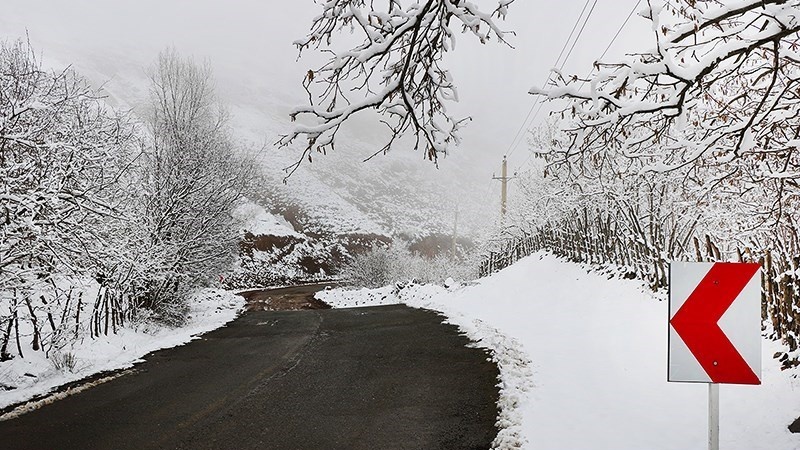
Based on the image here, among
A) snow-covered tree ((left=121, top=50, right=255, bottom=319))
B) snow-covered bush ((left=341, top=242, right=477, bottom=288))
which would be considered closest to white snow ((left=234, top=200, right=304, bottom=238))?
snow-covered bush ((left=341, top=242, right=477, bottom=288))

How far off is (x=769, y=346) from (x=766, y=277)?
87 cm

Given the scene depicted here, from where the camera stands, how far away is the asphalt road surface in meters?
5.23

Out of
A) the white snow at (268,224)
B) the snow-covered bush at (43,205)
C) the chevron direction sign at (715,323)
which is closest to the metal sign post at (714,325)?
the chevron direction sign at (715,323)

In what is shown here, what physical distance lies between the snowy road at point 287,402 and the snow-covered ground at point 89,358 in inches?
24.2

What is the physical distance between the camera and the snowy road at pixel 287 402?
5.25 m

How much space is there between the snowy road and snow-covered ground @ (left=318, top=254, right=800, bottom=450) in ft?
1.74

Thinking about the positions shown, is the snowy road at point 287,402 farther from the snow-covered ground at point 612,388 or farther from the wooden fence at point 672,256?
the wooden fence at point 672,256

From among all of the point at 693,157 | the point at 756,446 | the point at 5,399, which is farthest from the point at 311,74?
the point at 5,399

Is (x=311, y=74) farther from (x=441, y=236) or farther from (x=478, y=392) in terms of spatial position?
(x=441, y=236)

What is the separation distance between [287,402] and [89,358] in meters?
4.93

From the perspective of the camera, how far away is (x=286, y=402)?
663 centimetres

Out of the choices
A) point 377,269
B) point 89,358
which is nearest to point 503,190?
point 377,269

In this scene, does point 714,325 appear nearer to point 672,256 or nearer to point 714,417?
point 714,417

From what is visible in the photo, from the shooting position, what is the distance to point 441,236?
89188mm
